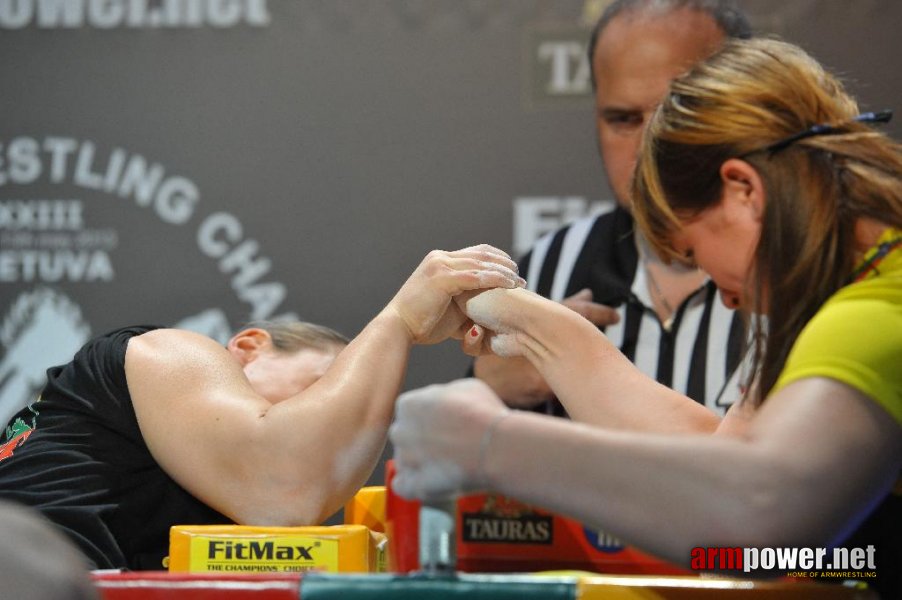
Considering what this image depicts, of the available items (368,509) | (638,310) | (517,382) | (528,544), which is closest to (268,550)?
(528,544)

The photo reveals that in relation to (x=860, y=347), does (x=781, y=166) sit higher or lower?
higher

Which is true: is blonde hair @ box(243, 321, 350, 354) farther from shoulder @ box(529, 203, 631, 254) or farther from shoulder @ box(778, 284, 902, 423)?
shoulder @ box(778, 284, 902, 423)

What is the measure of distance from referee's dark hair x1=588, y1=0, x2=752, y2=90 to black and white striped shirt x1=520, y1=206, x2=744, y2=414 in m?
0.37

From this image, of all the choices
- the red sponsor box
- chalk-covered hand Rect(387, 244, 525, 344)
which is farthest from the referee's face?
the red sponsor box

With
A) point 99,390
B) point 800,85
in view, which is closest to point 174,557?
point 99,390

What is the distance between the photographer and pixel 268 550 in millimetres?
1329

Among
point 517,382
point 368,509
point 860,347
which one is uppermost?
point 860,347

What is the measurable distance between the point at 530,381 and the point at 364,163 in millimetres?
786

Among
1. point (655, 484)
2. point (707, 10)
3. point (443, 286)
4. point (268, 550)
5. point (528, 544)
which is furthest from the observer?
point (707, 10)

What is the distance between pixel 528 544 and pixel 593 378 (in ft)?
1.42

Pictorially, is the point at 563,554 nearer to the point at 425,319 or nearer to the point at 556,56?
the point at 425,319

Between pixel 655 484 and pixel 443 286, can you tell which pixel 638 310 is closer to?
pixel 443 286

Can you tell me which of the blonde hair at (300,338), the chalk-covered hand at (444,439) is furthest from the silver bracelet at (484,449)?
the blonde hair at (300,338)

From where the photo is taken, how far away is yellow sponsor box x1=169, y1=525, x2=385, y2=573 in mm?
1326
